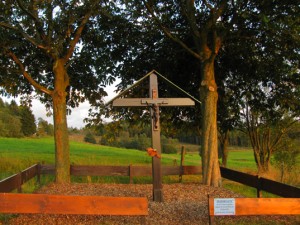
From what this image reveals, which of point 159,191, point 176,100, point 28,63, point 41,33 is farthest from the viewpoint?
point 28,63

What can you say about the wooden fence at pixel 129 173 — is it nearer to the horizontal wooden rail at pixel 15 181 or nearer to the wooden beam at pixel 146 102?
the horizontal wooden rail at pixel 15 181

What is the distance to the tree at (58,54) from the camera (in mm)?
11789

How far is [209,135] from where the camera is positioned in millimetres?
12047

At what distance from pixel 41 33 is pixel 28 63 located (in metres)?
3.54

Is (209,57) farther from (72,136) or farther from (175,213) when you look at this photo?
(72,136)

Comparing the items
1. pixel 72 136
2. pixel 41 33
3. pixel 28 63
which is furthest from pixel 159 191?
pixel 72 136

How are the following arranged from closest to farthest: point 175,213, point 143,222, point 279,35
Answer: point 143,222
point 175,213
point 279,35

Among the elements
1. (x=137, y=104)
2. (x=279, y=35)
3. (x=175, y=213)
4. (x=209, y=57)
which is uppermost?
(x=279, y=35)

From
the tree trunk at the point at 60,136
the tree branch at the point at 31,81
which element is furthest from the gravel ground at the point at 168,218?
the tree branch at the point at 31,81

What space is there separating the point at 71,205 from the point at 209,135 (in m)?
6.57

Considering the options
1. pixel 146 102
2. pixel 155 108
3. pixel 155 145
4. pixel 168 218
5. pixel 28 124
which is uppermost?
pixel 28 124

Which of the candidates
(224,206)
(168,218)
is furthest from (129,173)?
(224,206)

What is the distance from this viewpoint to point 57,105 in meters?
12.2

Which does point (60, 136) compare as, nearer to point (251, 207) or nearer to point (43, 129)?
point (251, 207)
